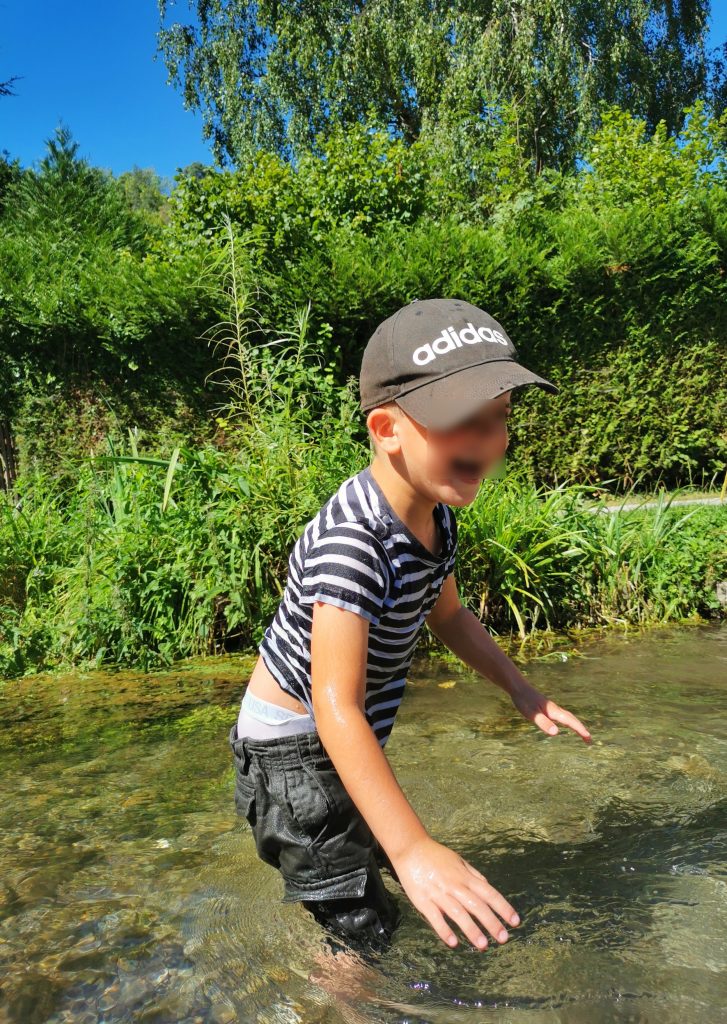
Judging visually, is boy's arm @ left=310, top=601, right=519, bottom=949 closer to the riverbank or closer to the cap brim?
the cap brim

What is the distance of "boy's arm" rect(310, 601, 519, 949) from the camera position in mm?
1521

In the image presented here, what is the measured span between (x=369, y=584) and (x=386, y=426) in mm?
376

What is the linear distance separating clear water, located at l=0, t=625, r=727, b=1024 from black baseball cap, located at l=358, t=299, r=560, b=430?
1.35m

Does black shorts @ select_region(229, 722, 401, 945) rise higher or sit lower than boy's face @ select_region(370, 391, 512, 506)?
lower

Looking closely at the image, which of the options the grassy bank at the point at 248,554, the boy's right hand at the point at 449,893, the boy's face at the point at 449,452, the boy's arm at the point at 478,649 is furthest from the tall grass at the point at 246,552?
the boy's right hand at the point at 449,893

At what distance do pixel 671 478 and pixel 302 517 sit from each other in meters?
6.91

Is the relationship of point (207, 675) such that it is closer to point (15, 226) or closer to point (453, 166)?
point (15, 226)

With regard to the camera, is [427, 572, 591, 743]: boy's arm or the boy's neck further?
[427, 572, 591, 743]: boy's arm

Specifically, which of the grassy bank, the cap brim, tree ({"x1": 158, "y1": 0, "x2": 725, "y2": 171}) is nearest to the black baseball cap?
the cap brim

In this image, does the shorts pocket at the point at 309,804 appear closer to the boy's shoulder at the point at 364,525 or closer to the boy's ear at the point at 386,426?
the boy's shoulder at the point at 364,525

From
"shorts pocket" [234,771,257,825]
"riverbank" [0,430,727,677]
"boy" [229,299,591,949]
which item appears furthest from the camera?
"riverbank" [0,430,727,677]

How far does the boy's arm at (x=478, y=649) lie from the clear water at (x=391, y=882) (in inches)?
22.3

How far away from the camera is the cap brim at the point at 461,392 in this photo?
1779 millimetres

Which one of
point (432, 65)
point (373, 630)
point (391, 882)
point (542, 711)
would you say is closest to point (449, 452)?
point (373, 630)
